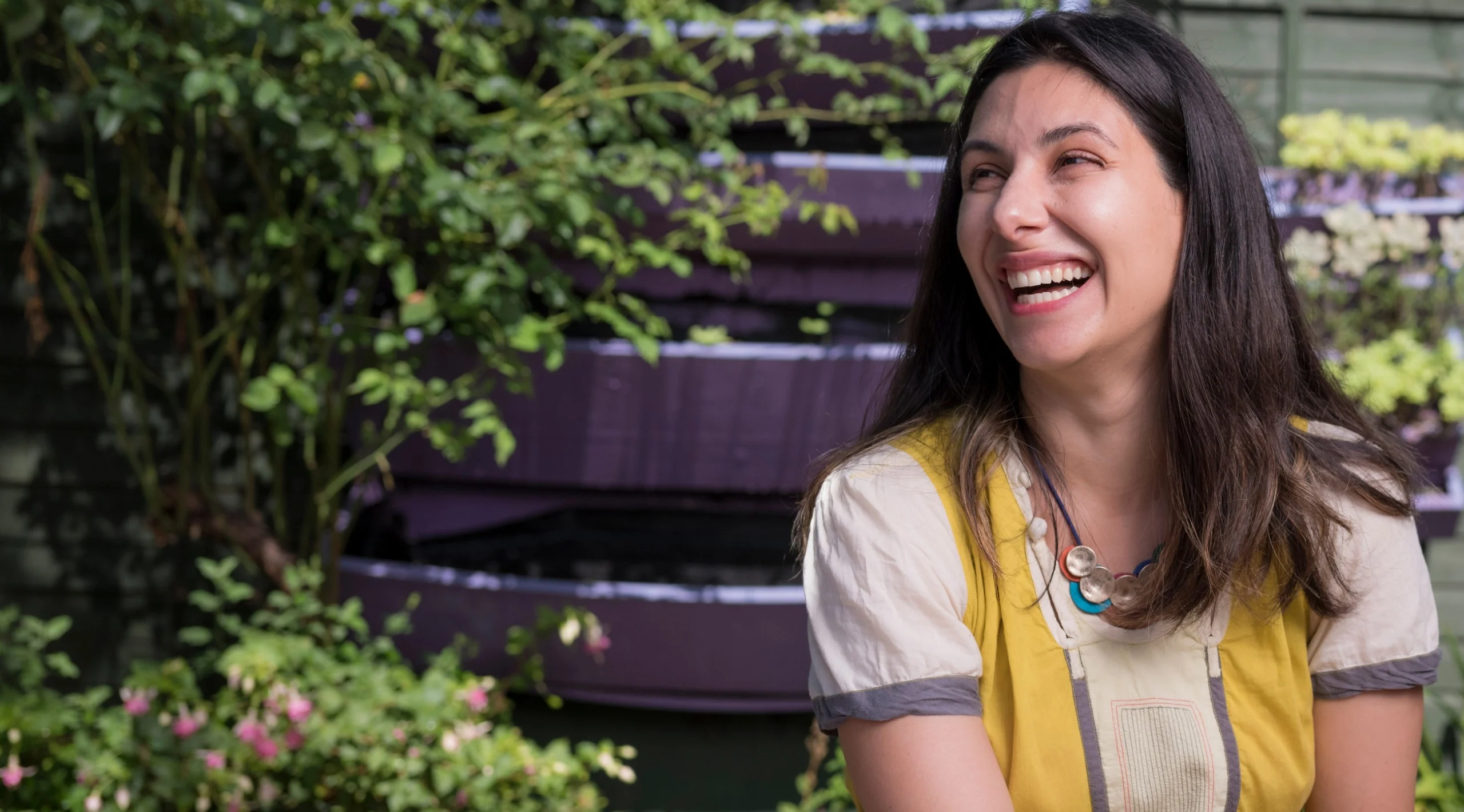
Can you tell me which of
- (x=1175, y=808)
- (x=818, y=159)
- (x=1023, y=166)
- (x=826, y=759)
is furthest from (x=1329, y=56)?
(x=1175, y=808)

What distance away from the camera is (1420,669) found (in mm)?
1206

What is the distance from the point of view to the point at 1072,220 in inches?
44.4

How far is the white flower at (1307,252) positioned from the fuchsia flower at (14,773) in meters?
2.70

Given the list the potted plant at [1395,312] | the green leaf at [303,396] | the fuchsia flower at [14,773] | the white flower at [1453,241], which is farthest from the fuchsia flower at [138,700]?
the white flower at [1453,241]

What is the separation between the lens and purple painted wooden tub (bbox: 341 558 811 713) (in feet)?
8.28

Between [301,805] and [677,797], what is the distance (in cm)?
86

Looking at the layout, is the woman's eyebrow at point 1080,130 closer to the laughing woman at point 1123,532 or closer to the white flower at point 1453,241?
the laughing woman at point 1123,532

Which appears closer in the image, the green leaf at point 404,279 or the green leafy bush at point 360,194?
the green leafy bush at point 360,194

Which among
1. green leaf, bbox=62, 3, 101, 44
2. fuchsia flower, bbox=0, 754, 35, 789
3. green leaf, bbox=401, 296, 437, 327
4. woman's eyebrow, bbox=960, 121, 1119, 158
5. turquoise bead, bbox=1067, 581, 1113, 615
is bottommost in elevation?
fuchsia flower, bbox=0, 754, 35, 789

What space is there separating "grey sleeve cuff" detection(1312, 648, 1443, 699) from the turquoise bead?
0.24 metres

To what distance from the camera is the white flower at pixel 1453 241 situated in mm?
2734

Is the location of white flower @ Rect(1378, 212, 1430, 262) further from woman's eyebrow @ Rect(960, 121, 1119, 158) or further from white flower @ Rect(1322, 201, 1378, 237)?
woman's eyebrow @ Rect(960, 121, 1119, 158)

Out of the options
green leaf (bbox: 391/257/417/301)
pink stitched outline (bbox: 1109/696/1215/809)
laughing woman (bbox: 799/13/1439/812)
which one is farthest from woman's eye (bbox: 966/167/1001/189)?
green leaf (bbox: 391/257/417/301)

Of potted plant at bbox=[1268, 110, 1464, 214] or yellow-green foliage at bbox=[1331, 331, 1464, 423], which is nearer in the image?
yellow-green foliage at bbox=[1331, 331, 1464, 423]
